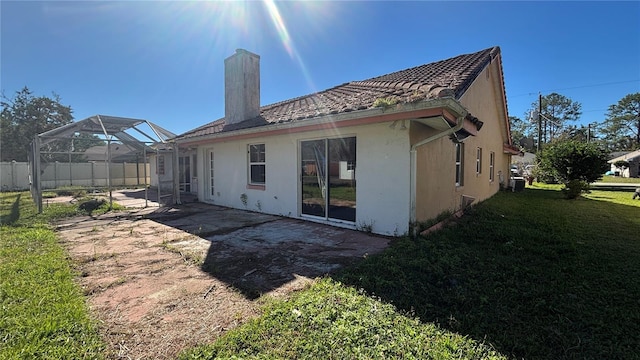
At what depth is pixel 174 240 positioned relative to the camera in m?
5.64

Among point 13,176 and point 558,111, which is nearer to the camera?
point 13,176

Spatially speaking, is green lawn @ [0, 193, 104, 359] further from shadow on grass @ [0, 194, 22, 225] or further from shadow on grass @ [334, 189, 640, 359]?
shadow on grass @ [0, 194, 22, 225]

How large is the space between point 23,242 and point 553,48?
25282mm

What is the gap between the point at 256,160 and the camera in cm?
→ 895

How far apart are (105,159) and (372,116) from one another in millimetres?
24176

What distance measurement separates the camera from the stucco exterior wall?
5617 mm

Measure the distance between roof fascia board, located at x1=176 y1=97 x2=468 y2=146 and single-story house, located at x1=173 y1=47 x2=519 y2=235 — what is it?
2 centimetres

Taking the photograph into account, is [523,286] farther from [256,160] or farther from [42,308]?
[256,160]

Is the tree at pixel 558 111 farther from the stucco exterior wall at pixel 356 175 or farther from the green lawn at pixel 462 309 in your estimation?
the stucco exterior wall at pixel 356 175

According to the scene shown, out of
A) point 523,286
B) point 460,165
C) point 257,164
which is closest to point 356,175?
point 523,286

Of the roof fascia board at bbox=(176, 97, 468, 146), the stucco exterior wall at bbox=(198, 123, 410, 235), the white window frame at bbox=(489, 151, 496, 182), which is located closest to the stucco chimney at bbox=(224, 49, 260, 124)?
the stucco exterior wall at bbox=(198, 123, 410, 235)

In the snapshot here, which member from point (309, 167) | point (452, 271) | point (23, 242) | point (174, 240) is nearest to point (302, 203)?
point (309, 167)

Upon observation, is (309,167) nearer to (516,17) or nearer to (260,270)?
(260,270)

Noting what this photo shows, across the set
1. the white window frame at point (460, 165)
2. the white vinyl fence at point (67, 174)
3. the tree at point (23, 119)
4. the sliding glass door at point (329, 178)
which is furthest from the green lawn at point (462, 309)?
the tree at point (23, 119)
